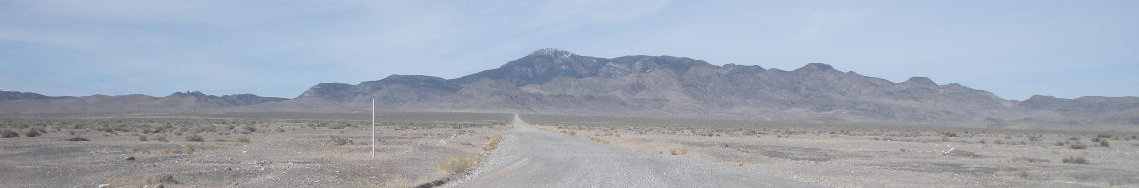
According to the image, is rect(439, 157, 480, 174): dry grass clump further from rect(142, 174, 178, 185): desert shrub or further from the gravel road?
rect(142, 174, 178, 185): desert shrub

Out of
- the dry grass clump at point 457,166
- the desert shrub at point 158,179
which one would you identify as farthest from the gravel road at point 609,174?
the desert shrub at point 158,179

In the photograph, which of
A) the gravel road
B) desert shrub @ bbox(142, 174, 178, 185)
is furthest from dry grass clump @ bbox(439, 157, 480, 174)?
desert shrub @ bbox(142, 174, 178, 185)

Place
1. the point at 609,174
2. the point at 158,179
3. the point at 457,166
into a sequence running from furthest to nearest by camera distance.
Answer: the point at 457,166
the point at 609,174
the point at 158,179

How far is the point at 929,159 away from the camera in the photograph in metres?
28.8

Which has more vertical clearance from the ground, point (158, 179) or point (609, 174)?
point (158, 179)

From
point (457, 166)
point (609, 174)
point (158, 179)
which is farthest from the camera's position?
point (457, 166)

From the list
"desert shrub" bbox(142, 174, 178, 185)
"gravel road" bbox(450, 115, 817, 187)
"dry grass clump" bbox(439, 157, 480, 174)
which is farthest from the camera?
"dry grass clump" bbox(439, 157, 480, 174)

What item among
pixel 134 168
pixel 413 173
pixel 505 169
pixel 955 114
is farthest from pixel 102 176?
pixel 955 114

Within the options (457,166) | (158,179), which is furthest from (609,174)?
(158,179)

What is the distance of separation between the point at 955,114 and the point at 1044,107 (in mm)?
19991

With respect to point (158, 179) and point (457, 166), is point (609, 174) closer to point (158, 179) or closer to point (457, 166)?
point (457, 166)

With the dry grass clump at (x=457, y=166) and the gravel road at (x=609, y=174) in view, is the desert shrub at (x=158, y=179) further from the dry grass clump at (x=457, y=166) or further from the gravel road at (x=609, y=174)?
the dry grass clump at (x=457, y=166)

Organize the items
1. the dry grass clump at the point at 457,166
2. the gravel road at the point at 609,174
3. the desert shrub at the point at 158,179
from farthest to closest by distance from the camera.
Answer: the dry grass clump at the point at 457,166 < the gravel road at the point at 609,174 < the desert shrub at the point at 158,179

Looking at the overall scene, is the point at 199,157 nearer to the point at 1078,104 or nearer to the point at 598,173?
the point at 598,173
